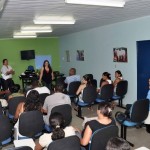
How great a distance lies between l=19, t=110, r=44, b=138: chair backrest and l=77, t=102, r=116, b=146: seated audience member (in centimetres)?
97

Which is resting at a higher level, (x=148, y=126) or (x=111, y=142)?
(x=111, y=142)

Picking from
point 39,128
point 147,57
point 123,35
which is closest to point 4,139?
point 39,128

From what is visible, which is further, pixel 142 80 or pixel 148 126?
pixel 142 80

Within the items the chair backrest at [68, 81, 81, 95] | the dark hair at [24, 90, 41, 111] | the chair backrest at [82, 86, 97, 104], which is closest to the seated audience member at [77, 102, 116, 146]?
the dark hair at [24, 90, 41, 111]

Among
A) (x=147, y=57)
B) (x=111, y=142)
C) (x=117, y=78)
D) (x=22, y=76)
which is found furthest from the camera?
(x=22, y=76)

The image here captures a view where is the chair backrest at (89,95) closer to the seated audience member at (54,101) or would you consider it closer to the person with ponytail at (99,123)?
the seated audience member at (54,101)

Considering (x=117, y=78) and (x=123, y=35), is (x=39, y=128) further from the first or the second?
(x=123, y=35)

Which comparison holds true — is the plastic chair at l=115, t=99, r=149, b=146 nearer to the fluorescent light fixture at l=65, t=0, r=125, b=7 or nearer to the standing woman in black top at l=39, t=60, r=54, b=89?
the fluorescent light fixture at l=65, t=0, r=125, b=7

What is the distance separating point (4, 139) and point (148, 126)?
2.61 metres

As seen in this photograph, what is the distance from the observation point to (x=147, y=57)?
A: 568 centimetres

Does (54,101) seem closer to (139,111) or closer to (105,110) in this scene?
(105,110)

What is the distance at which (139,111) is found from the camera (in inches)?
147

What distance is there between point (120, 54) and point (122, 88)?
1.18m

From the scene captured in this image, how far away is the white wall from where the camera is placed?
19.4ft
